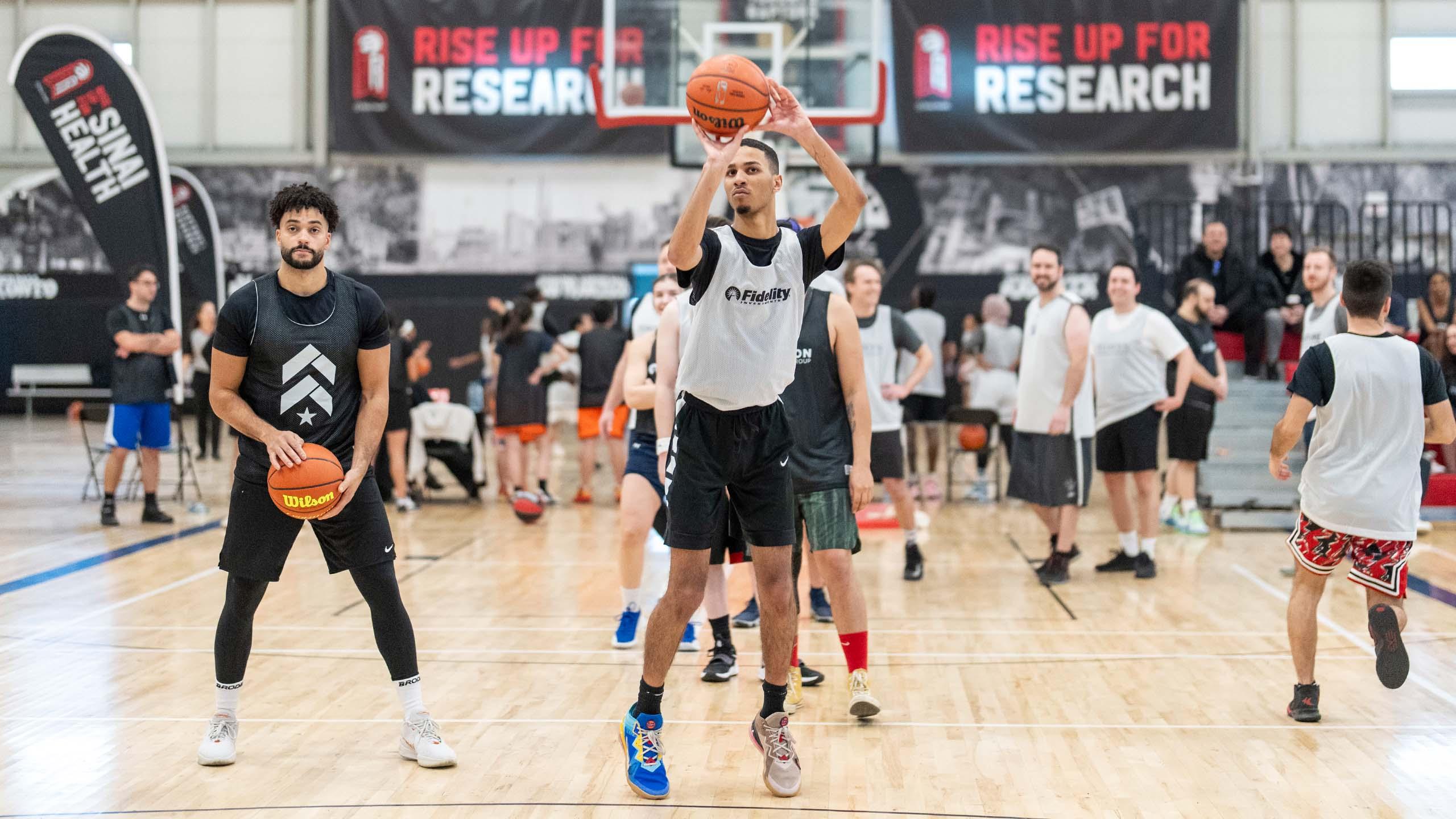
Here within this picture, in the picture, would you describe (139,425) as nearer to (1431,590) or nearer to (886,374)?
(886,374)

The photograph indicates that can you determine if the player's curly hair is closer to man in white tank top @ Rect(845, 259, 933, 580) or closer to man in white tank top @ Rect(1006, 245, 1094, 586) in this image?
man in white tank top @ Rect(845, 259, 933, 580)

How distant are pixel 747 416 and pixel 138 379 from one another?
758 cm

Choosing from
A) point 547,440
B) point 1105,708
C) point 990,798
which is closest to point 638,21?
point 547,440

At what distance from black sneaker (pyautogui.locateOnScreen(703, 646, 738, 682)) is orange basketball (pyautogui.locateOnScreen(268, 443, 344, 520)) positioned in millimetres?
1976

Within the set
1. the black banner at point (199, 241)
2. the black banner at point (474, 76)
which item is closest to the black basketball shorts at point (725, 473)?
the black banner at point (199, 241)

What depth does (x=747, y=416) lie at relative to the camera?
3.78 meters

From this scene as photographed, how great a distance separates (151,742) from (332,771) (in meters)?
0.76

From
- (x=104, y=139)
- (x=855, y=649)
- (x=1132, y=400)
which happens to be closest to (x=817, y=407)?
(x=855, y=649)

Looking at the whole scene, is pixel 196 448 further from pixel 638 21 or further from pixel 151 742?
pixel 151 742

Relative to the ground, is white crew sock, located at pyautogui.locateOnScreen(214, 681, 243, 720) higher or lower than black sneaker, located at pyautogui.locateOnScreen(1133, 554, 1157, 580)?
higher

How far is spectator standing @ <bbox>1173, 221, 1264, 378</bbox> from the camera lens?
1148 centimetres

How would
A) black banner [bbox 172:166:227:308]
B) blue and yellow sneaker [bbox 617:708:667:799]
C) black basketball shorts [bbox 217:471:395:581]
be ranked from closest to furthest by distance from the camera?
1. blue and yellow sneaker [bbox 617:708:667:799]
2. black basketball shorts [bbox 217:471:395:581]
3. black banner [bbox 172:166:227:308]

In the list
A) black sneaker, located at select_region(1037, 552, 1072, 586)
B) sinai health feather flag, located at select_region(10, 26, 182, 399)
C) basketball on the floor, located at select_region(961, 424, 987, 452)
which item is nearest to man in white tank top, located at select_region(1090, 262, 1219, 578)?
black sneaker, located at select_region(1037, 552, 1072, 586)

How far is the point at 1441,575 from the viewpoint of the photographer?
26.2ft
